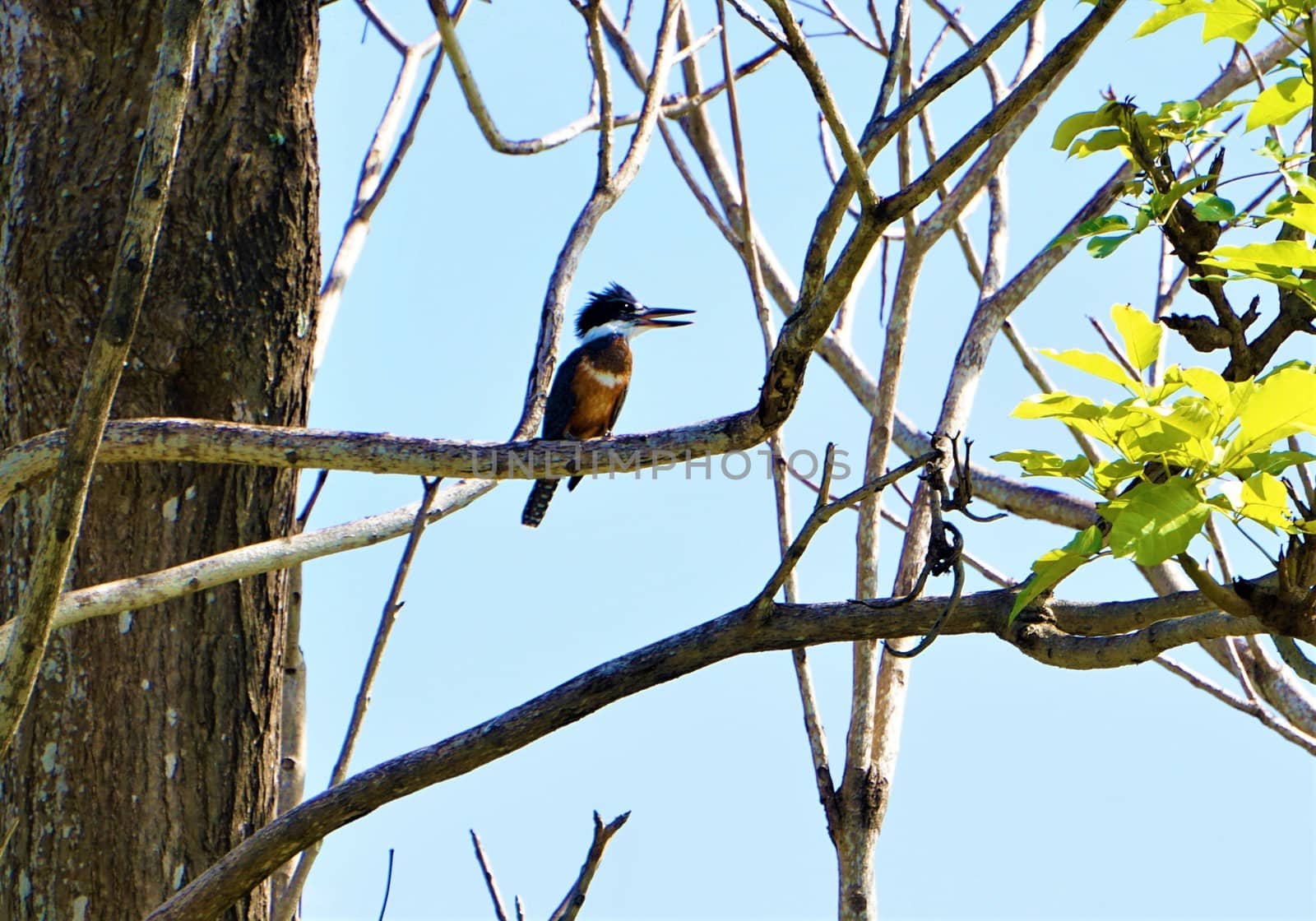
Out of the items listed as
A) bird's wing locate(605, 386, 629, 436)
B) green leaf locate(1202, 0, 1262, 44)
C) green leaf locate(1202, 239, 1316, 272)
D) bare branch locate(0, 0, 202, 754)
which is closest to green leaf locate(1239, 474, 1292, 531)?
green leaf locate(1202, 239, 1316, 272)

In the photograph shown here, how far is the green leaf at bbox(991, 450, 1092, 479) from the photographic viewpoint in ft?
5.06

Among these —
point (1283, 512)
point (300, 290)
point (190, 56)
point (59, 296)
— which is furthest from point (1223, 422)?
point (59, 296)

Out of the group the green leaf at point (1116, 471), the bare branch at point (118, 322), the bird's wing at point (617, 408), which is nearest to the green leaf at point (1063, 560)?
the green leaf at point (1116, 471)

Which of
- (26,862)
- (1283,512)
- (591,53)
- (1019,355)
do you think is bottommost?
(26,862)

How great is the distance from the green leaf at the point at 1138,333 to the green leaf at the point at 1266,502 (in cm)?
25

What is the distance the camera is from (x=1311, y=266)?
4.53ft

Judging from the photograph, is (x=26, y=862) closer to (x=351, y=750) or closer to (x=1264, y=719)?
(x=351, y=750)

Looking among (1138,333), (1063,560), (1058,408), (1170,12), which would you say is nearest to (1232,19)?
(1170,12)

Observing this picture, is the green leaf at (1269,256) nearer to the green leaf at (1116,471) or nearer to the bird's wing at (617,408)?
the green leaf at (1116,471)

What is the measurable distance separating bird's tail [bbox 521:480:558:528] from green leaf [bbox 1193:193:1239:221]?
5.15m

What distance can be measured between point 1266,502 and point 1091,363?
24 centimetres

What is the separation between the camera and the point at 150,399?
274 centimetres

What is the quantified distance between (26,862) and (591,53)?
2407 mm

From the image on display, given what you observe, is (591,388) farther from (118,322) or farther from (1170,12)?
(118,322)
